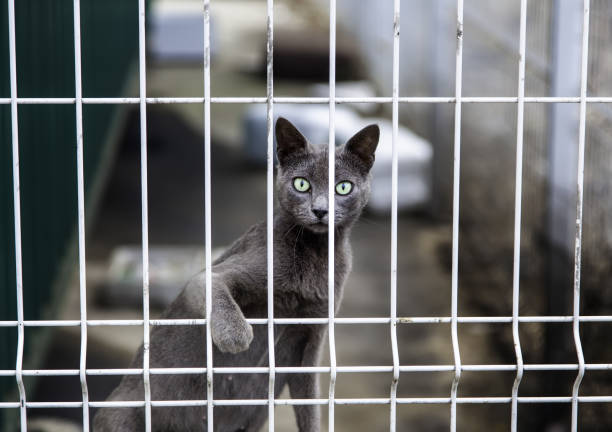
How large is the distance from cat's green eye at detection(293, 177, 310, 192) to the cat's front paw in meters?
0.44

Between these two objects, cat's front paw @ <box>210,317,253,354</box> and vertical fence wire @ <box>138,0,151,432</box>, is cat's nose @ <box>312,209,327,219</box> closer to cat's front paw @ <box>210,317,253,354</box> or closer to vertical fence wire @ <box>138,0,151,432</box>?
cat's front paw @ <box>210,317,253,354</box>

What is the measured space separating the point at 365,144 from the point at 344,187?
0.13 m

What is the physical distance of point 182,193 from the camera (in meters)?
8.70

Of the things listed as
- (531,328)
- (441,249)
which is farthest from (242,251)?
(441,249)

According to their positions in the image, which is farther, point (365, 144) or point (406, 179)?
point (406, 179)

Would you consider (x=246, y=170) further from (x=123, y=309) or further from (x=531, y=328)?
(x=531, y=328)

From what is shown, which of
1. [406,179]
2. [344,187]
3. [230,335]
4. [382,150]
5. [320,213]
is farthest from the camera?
[382,150]

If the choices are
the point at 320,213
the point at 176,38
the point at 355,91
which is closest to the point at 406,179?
the point at 355,91

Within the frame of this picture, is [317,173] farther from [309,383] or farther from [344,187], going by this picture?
[309,383]

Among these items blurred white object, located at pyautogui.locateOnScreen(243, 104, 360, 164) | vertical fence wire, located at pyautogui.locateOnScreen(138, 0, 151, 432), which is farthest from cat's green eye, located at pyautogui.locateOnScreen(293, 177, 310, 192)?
blurred white object, located at pyautogui.locateOnScreen(243, 104, 360, 164)

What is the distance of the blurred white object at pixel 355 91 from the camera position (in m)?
11.4

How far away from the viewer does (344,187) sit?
102 inches

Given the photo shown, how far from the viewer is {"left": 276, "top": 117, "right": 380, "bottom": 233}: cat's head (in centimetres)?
254

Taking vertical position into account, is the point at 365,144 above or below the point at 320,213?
above
